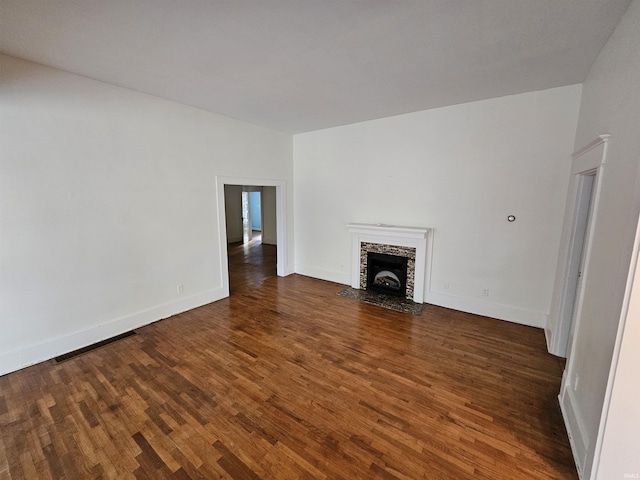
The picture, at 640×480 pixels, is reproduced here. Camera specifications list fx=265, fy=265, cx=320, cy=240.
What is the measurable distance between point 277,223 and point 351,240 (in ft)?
5.49

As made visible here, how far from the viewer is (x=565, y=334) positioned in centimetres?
287

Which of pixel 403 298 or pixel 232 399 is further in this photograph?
pixel 403 298

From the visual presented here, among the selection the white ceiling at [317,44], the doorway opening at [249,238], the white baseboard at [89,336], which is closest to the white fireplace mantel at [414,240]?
the white ceiling at [317,44]

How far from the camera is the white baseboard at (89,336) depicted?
264cm

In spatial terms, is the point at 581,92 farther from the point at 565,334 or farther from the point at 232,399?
the point at 232,399

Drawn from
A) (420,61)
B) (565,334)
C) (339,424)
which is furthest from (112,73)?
(565,334)

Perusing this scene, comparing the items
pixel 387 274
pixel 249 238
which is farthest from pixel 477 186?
pixel 249 238

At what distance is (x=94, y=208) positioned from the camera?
3.04 meters

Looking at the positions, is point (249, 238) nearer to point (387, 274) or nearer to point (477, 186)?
point (387, 274)

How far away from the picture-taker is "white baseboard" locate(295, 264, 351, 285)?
207 inches

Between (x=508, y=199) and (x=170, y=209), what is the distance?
4629 mm

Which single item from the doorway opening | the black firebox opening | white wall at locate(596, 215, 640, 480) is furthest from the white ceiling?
the doorway opening

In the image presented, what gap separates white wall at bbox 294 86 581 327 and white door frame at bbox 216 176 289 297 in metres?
1.22

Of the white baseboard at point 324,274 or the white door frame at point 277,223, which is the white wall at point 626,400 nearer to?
the white baseboard at point 324,274
